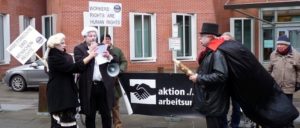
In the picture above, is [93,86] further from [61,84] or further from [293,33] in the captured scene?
[293,33]

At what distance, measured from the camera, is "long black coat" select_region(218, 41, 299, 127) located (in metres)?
5.93

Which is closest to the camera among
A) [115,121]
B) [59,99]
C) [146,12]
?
[59,99]

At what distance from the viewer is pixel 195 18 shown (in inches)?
1054

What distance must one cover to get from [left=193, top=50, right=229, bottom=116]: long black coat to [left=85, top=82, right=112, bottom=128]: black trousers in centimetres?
223

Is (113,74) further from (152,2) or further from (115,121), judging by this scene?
(152,2)

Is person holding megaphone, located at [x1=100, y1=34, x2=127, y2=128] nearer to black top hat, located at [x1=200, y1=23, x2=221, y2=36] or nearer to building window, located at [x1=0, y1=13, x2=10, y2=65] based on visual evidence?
black top hat, located at [x1=200, y1=23, x2=221, y2=36]

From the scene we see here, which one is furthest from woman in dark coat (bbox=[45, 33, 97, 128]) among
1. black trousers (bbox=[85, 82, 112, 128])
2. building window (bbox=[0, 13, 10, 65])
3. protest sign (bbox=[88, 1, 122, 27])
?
building window (bbox=[0, 13, 10, 65])

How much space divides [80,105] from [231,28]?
2336cm

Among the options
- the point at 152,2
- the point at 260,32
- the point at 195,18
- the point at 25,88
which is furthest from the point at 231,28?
the point at 25,88

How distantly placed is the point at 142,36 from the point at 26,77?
25.2 feet

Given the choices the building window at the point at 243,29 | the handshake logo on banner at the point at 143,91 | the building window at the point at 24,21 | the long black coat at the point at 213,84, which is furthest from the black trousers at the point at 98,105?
the building window at the point at 243,29

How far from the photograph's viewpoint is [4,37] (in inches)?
938

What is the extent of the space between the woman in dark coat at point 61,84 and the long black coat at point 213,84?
189 cm

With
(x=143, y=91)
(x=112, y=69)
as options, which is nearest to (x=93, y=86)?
(x=112, y=69)
